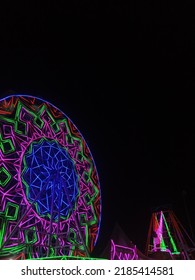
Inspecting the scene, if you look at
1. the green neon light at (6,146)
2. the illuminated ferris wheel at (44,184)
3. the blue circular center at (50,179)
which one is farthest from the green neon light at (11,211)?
the green neon light at (6,146)

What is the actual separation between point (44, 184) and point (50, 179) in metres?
0.34

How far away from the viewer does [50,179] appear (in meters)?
13.3

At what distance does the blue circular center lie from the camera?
494 inches

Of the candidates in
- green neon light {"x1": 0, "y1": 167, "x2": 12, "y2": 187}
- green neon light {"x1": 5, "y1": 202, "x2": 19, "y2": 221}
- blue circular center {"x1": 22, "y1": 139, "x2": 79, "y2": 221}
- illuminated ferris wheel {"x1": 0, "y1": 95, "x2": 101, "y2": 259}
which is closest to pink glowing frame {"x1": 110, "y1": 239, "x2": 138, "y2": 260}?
illuminated ferris wheel {"x1": 0, "y1": 95, "x2": 101, "y2": 259}

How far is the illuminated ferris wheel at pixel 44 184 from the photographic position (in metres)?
11.6

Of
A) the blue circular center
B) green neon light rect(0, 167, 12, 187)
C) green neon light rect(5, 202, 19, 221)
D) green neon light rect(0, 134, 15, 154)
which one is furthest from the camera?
the blue circular center

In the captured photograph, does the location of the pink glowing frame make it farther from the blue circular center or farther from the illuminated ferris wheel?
the blue circular center

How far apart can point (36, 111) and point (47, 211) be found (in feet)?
14.5

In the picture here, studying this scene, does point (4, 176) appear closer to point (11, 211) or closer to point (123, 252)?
point (11, 211)

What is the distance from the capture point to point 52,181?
1334cm

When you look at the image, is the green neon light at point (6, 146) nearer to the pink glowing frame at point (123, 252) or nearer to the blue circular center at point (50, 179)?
the blue circular center at point (50, 179)
